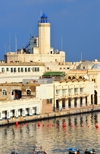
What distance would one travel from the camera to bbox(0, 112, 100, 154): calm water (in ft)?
239

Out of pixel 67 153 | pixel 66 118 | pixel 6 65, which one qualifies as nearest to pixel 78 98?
pixel 66 118

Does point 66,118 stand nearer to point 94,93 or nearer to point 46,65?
point 94,93

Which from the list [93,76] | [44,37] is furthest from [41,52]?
[93,76]

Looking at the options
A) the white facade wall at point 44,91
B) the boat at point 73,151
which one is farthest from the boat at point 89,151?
→ the white facade wall at point 44,91

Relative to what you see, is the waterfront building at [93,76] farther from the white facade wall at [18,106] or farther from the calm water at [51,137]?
the calm water at [51,137]

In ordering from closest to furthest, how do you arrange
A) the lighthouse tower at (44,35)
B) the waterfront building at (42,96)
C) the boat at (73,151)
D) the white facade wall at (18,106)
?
the boat at (73,151)
the white facade wall at (18,106)
the waterfront building at (42,96)
the lighthouse tower at (44,35)

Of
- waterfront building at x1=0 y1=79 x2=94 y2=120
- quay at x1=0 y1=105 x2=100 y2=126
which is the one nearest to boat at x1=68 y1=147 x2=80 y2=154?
quay at x1=0 y1=105 x2=100 y2=126

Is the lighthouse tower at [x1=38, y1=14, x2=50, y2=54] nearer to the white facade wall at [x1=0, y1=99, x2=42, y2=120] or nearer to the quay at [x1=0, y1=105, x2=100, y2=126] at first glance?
the quay at [x1=0, y1=105, x2=100, y2=126]

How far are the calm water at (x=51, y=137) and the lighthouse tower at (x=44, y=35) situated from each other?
4672cm

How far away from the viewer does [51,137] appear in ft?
260

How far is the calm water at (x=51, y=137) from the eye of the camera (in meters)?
72.8

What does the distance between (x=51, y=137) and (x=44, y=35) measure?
6184 centimetres

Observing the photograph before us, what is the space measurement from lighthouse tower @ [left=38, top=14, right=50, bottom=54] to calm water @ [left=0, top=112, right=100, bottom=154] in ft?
153

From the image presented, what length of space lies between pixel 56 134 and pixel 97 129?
8.19 m
